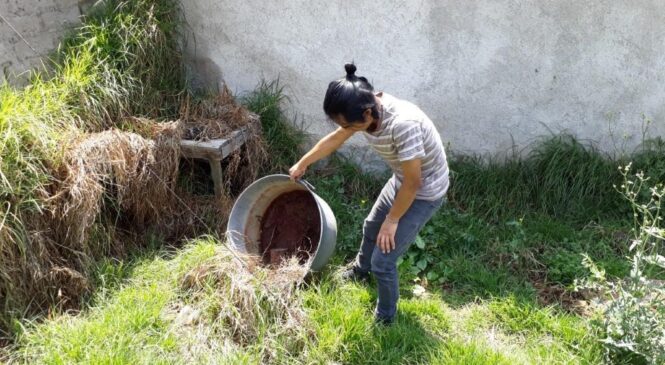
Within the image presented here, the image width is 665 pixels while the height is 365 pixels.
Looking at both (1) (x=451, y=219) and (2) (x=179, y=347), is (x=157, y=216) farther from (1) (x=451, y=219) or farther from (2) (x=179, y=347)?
(1) (x=451, y=219)

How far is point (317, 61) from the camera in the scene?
183 inches

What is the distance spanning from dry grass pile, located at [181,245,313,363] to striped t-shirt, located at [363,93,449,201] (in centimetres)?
92

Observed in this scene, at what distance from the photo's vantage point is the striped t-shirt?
284 centimetres

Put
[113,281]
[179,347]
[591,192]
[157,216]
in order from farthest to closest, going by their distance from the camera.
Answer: [591,192]
[157,216]
[113,281]
[179,347]

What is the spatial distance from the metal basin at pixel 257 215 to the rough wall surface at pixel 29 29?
204cm

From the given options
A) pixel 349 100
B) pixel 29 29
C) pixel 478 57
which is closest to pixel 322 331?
pixel 349 100

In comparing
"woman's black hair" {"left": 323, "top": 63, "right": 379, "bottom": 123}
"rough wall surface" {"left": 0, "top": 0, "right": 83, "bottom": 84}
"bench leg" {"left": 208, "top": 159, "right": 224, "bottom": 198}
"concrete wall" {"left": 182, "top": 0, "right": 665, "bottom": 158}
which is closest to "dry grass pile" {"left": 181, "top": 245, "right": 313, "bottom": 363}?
"bench leg" {"left": 208, "top": 159, "right": 224, "bottom": 198}

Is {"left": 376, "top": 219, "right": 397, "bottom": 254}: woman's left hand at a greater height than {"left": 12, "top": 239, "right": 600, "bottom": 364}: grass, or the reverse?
{"left": 376, "top": 219, "right": 397, "bottom": 254}: woman's left hand

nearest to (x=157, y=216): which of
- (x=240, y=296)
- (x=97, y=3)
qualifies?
(x=240, y=296)

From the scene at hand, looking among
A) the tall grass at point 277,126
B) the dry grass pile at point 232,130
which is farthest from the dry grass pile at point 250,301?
the tall grass at point 277,126

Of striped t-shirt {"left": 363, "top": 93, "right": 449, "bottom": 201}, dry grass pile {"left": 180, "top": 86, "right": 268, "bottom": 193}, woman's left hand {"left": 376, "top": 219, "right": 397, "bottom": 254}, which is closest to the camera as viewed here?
striped t-shirt {"left": 363, "top": 93, "right": 449, "bottom": 201}

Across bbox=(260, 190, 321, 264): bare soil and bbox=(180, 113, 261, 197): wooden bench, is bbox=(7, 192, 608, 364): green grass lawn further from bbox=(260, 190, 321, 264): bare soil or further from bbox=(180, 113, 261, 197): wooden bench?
bbox=(180, 113, 261, 197): wooden bench

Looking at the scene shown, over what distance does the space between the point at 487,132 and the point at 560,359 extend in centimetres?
193

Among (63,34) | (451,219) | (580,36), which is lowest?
(451,219)
